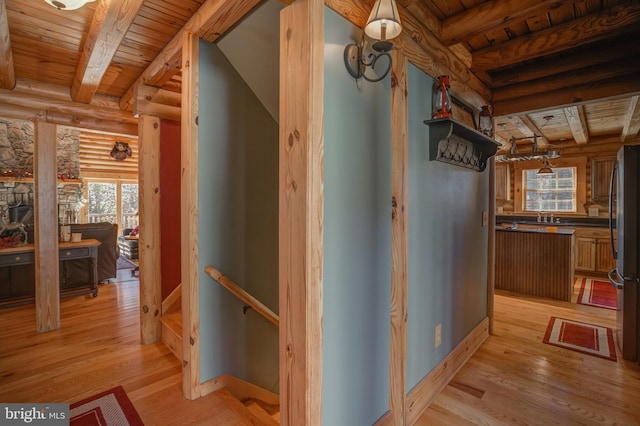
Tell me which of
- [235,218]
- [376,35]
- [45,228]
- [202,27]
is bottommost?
[45,228]

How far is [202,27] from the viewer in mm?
1840

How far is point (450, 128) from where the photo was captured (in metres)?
1.92

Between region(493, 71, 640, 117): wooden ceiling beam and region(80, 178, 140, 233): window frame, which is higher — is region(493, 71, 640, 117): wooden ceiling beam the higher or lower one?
the higher one

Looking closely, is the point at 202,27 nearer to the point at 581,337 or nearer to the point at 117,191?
the point at 581,337

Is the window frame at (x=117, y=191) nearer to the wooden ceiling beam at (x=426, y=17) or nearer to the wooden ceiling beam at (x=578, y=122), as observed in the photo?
the wooden ceiling beam at (x=426, y=17)

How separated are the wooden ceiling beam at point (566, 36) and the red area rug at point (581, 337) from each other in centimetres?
254

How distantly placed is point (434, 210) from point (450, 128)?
0.54m

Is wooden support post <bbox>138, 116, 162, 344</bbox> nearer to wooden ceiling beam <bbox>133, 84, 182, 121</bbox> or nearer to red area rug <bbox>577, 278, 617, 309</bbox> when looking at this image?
wooden ceiling beam <bbox>133, 84, 182, 121</bbox>

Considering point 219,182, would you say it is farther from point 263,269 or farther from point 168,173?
point 168,173

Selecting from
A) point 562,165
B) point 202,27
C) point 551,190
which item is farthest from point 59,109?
point 551,190

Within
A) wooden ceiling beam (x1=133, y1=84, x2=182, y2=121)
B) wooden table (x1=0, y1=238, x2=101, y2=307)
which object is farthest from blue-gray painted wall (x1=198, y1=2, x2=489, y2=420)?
wooden table (x1=0, y1=238, x2=101, y2=307)

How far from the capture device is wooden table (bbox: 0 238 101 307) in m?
3.63

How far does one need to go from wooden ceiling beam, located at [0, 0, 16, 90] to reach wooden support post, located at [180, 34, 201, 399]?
101cm

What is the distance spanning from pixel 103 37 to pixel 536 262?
536 cm
